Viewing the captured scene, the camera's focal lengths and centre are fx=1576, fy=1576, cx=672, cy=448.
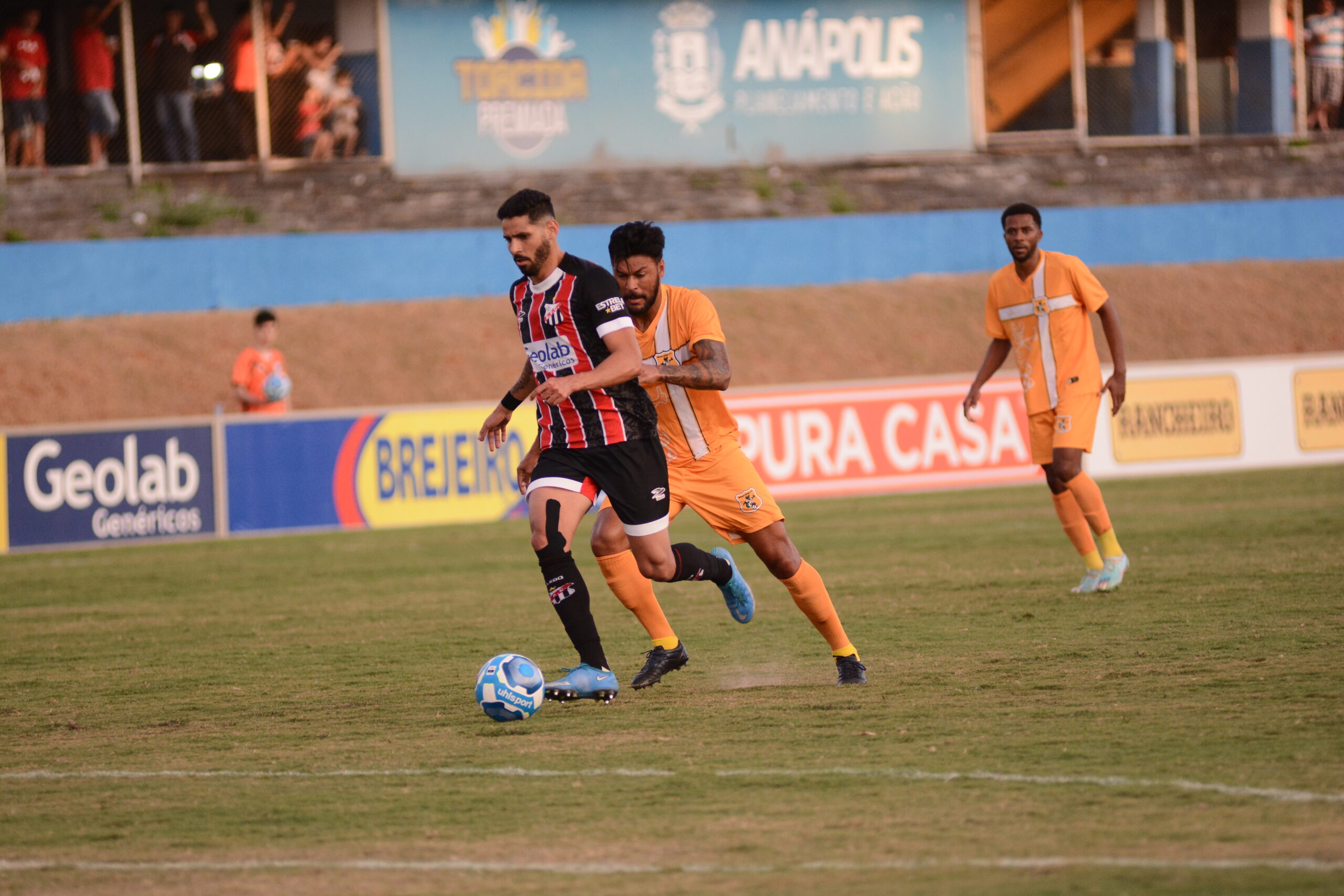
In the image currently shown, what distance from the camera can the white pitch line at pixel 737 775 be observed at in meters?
4.66

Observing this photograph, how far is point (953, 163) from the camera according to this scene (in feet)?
102

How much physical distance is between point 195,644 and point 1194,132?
28.0 meters

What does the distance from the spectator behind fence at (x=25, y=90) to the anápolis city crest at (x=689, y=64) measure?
10.8 m

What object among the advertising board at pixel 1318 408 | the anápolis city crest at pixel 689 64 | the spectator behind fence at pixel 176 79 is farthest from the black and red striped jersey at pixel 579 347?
the anápolis city crest at pixel 689 64

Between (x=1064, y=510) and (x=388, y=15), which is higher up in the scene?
(x=388, y=15)

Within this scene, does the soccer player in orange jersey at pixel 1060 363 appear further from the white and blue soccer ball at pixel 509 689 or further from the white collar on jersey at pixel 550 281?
the white and blue soccer ball at pixel 509 689

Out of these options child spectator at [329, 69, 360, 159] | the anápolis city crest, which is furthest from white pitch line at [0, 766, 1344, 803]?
the anápolis city crest

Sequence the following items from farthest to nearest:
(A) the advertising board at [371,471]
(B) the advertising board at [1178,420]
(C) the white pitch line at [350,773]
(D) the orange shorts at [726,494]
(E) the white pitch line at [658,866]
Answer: (B) the advertising board at [1178,420] < (A) the advertising board at [371,471] < (D) the orange shorts at [726,494] < (C) the white pitch line at [350,773] < (E) the white pitch line at [658,866]

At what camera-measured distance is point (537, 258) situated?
254 inches

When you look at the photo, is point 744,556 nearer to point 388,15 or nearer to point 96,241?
point 96,241

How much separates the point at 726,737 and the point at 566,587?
1132 millimetres

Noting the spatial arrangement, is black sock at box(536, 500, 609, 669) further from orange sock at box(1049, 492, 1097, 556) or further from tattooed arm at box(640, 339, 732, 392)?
orange sock at box(1049, 492, 1097, 556)

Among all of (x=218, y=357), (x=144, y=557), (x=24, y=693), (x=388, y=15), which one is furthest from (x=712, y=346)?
(x=388, y=15)

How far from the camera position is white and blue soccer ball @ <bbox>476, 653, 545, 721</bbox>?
6363 mm
